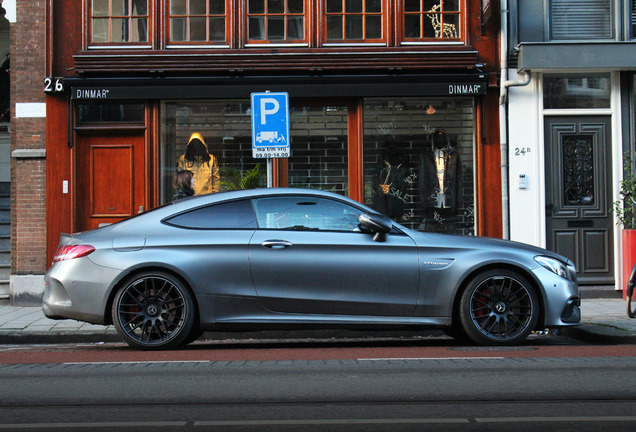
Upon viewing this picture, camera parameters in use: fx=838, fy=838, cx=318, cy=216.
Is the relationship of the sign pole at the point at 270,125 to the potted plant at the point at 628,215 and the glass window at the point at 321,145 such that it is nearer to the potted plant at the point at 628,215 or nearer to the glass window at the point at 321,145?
the glass window at the point at 321,145

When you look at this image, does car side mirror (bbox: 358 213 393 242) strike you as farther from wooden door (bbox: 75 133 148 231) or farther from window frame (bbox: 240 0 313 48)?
wooden door (bbox: 75 133 148 231)

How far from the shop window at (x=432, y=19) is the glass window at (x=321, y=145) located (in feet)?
5.92

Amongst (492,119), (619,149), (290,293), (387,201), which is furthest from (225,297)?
(619,149)

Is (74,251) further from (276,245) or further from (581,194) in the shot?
(581,194)

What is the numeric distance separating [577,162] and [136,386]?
971cm

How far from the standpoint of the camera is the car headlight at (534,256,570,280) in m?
8.08

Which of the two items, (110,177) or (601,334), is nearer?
(601,334)

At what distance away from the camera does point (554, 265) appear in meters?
8.12

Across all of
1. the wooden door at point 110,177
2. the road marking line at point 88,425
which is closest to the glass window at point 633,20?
the wooden door at point 110,177

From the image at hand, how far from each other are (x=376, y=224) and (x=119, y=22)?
25.8ft

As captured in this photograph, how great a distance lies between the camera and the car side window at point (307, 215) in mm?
8078

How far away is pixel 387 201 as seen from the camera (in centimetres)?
1384

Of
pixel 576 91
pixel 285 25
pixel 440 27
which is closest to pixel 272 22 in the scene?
pixel 285 25

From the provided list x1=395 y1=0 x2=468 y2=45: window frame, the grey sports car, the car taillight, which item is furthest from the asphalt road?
x1=395 y1=0 x2=468 y2=45: window frame
